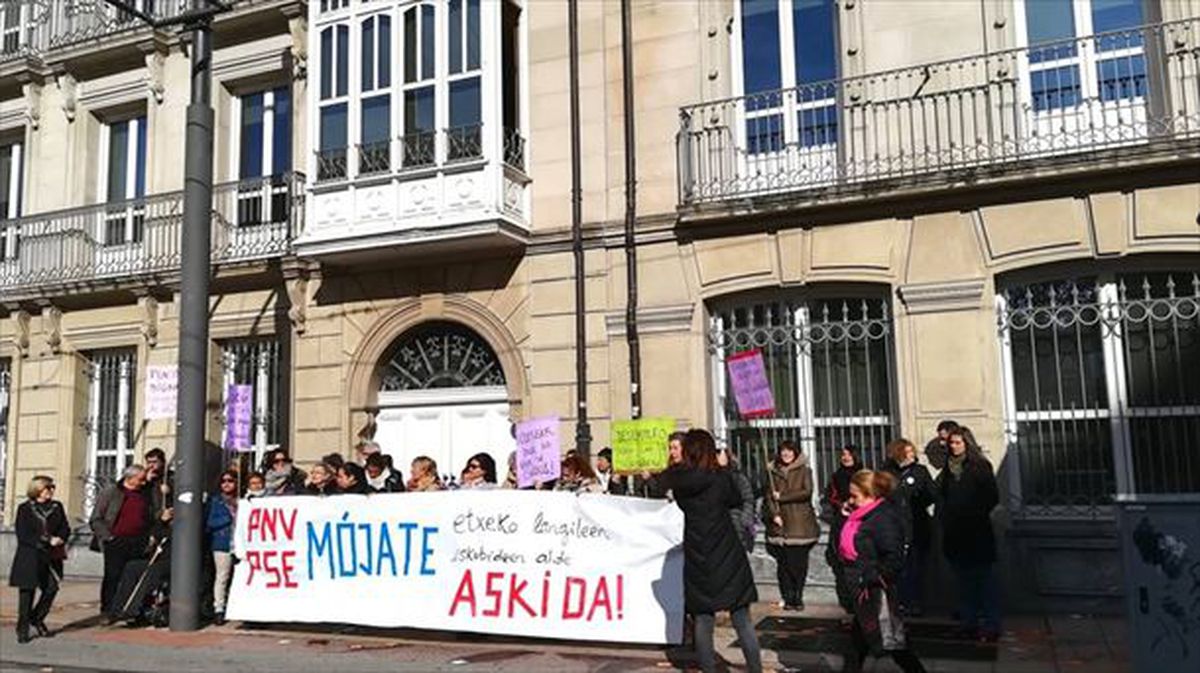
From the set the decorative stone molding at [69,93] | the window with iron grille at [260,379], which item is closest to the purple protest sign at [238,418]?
the window with iron grille at [260,379]

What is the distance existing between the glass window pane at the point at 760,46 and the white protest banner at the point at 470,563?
664cm

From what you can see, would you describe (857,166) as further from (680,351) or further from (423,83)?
(423,83)

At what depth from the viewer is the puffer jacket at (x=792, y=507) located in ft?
35.3

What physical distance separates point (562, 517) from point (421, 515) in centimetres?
144

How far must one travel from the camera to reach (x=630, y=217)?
42.8 feet

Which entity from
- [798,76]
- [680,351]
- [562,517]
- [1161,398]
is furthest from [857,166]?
[562,517]

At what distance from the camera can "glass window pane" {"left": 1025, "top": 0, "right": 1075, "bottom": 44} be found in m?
11.7

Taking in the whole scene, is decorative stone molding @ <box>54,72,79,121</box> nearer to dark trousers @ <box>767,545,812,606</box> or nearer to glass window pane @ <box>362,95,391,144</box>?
glass window pane @ <box>362,95,391,144</box>

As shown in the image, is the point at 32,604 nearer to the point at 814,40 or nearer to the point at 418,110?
the point at 418,110

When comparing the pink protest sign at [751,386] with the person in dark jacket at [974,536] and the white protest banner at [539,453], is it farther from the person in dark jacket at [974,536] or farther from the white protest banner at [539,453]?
the person in dark jacket at [974,536]

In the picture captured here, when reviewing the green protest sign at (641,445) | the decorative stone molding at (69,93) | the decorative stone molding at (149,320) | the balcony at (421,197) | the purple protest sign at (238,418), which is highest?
the decorative stone molding at (69,93)

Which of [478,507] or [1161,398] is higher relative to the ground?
[1161,398]

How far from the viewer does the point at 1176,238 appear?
1052 centimetres

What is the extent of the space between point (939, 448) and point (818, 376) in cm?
188
